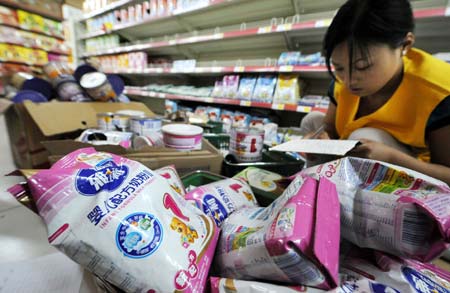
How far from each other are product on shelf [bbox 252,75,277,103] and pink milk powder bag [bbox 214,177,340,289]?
1478 mm

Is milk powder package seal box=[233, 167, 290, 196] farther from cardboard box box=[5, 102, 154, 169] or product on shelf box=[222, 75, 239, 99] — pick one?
product on shelf box=[222, 75, 239, 99]

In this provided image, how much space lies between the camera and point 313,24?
1430 millimetres

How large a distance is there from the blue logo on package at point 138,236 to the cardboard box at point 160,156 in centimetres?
31

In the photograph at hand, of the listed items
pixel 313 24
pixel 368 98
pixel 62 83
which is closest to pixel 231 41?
pixel 313 24

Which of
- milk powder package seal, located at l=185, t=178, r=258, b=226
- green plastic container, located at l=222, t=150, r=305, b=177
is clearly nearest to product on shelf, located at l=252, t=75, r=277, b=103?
green plastic container, located at l=222, t=150, r=305, b=177

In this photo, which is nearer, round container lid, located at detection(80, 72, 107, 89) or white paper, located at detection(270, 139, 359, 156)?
white paper, located at detection(270, 139, 359, 156)

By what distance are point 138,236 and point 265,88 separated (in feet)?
5.54

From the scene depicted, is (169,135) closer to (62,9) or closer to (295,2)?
(295,2)

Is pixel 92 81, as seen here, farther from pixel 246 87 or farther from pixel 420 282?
pixel 420 282

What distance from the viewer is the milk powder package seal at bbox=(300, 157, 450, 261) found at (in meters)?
0.30

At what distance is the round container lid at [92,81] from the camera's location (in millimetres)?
1242

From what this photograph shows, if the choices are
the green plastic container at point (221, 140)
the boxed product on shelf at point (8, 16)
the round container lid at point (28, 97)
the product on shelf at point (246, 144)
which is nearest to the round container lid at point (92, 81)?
the round container lid at point (28, 97)

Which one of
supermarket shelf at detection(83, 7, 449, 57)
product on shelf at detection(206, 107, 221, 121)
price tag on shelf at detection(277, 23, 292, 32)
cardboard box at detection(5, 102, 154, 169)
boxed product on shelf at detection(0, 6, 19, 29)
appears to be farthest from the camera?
boxed product on shelf at detection(0, 6, 19, 29)

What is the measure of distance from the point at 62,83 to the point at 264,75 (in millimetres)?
1453
